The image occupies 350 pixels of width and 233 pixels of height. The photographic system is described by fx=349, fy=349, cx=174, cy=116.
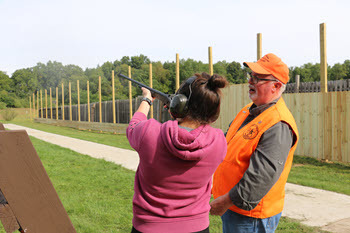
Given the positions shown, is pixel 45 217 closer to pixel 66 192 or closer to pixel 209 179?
pixel 209 179

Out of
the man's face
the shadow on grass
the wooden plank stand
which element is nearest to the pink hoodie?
the wooden plank stand

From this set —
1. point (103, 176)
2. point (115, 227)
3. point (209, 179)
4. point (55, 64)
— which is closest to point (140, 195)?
point (209, 179)

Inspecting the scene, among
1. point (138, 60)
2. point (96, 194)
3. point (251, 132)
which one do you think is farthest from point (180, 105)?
point (138, 60)

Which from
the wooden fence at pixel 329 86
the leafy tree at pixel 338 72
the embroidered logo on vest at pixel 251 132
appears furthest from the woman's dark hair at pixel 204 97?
the leafy tree at pixel 338 72

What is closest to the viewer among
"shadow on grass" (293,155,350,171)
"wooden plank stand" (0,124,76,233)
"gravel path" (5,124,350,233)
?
"wooden plank stand" (0,124,76,233)

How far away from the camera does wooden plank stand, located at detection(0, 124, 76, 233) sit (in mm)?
1739

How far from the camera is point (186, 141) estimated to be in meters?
1.83

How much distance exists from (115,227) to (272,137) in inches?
127

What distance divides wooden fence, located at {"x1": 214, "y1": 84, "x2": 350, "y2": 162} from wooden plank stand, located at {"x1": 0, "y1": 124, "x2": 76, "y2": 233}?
852 centimetres

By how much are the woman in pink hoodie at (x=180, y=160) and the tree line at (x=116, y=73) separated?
621 centimetres

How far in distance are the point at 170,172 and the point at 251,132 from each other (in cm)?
68

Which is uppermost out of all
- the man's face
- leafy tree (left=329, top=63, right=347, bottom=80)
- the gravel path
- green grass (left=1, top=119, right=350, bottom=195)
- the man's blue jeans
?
leafy tree (left=329, top=63, right=347, bottom=80)

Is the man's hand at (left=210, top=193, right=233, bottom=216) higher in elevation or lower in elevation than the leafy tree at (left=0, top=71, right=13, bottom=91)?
lower

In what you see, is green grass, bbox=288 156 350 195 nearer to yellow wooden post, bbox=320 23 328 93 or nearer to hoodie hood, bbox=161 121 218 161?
yellow wooden post, bbox=320 23 328 93
